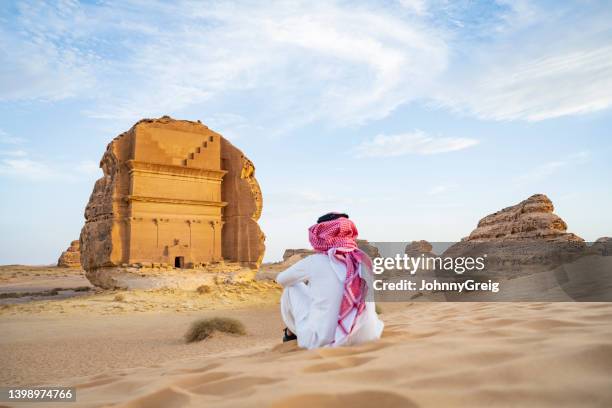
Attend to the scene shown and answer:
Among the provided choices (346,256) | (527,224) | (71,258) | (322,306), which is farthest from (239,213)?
(71,258)

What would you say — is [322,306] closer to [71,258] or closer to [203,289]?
[203,289]

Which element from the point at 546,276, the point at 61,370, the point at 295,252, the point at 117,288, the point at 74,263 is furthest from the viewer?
the point at 74,263

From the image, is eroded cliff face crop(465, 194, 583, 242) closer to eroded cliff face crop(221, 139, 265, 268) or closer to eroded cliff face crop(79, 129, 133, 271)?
eroded cliff face crop(221, 139, 265, 268)

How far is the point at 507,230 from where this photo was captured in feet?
66.1

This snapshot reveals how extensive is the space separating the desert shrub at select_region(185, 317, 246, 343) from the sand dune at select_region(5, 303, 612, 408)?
587cm

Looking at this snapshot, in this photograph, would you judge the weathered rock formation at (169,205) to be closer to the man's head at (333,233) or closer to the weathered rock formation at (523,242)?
the weathered rock formation at (523,242)

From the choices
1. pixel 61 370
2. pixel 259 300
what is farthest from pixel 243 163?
pixel 61 370

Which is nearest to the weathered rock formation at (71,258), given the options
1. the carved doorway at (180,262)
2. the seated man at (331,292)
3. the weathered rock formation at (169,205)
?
the weathered rock formation at (169,205)

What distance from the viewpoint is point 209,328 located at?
9.84 m

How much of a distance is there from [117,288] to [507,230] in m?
16.0

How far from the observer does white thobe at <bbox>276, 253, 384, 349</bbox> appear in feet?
13.6

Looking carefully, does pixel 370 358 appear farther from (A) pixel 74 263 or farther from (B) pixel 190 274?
(A) pixel 74 263

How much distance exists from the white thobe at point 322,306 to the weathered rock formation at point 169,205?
559 inches

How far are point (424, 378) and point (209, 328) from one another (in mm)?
8054
